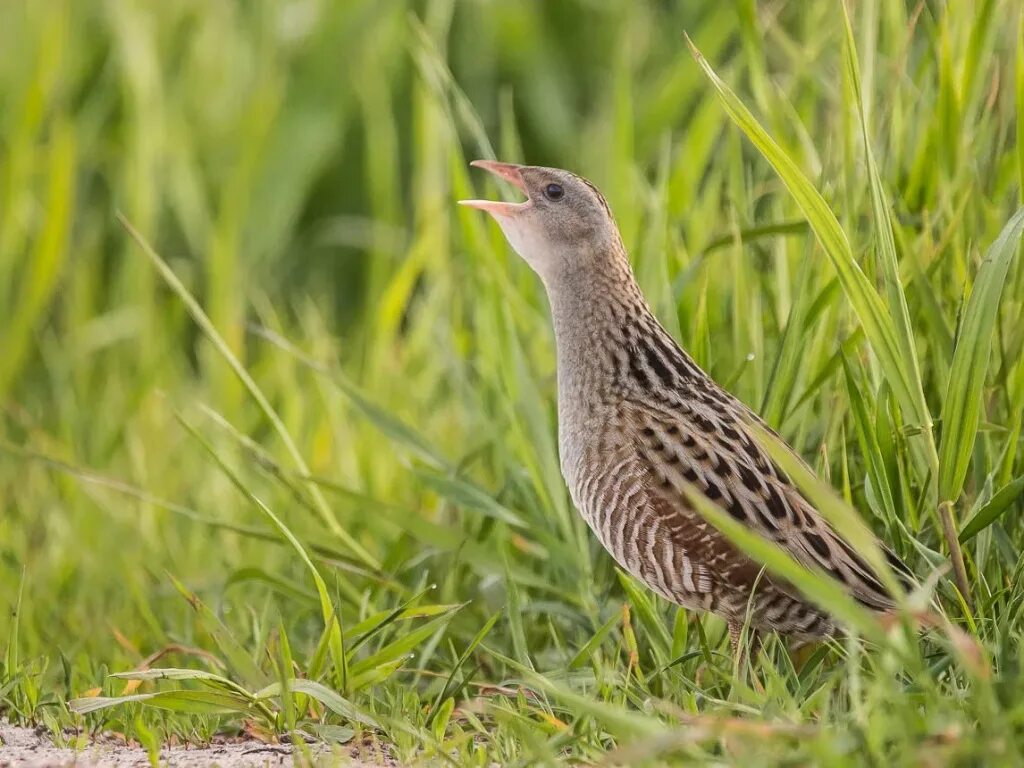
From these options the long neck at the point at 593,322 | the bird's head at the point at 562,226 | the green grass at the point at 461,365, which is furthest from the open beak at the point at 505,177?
the green grass at the point at 461,365

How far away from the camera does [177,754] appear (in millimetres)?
2818

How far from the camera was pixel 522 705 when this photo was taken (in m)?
2.87

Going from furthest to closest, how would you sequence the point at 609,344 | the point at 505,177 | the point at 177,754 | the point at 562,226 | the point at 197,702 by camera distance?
1. the point at 505,177
2. the point at 562,226
3. the point at 609,344
4. the point at 197,702
5. the point at 177,754

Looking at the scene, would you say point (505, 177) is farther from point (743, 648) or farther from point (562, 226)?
point (743, 648)

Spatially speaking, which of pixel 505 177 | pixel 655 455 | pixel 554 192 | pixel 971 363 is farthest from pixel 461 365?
pixel 971 363

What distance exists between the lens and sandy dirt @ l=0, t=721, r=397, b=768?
2.67 metres

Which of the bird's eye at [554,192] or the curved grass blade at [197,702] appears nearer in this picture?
the curved grass blade at [197,702]

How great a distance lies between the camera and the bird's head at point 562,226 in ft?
11.4

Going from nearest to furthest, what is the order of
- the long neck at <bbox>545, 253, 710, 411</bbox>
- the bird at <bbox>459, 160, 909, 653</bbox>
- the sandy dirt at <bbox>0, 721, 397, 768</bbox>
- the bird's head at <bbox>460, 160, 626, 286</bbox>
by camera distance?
the sandy dirt at <bbox>0, 721, 397, 768</bbox> < the bird at <bbox>459, 160, 909, 653</bbox> < the long neck at <bbox>545, 253, 710, 411</bbox> < the bird's head at <bbox>460, 160, 626, 286</bbox>

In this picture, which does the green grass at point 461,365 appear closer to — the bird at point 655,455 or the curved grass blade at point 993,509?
the curved grass blade at point 993,509

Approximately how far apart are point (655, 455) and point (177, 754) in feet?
3.43

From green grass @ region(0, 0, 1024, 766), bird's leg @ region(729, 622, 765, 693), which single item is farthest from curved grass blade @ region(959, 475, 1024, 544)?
bird's leg @ region(729, 622, 765, 693)

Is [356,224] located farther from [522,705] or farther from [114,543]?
[522,705]

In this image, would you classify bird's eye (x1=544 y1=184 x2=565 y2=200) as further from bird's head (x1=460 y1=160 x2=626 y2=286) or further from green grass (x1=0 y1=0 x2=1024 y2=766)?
green grass (x1=0 y1=0 x2=1024 y2=766)
